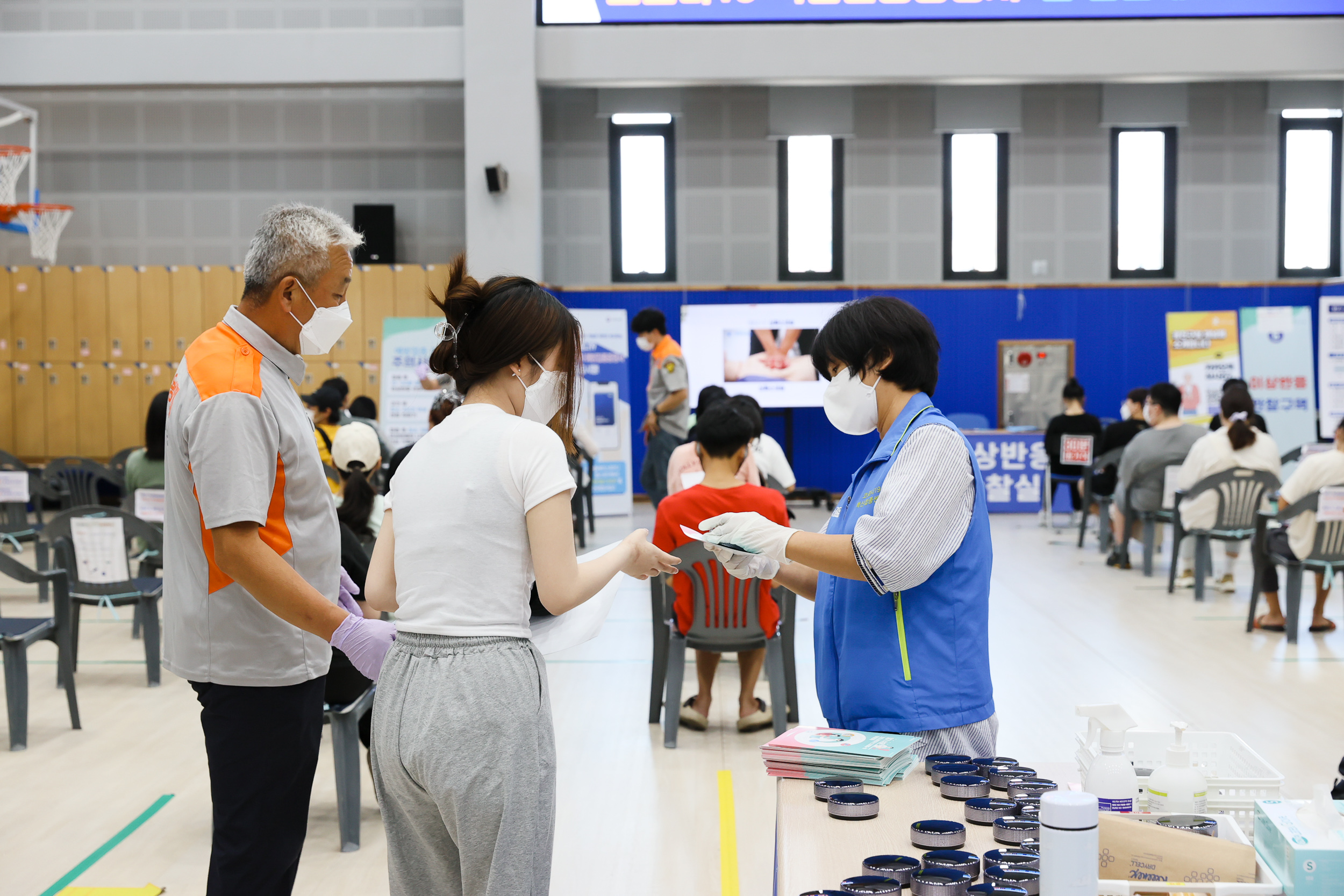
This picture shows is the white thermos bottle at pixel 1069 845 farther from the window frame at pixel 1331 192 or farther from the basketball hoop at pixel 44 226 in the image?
the window frame at pixel 1331 192

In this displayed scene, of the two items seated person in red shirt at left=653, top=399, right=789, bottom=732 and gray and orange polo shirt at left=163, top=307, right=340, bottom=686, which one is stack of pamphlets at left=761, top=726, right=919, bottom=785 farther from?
seated person in red shirt at left=653, top=399, right=789, bottom=732

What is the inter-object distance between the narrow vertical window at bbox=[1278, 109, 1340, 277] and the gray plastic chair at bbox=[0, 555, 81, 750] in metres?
12.7

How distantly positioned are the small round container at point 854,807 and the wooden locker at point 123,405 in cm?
1129

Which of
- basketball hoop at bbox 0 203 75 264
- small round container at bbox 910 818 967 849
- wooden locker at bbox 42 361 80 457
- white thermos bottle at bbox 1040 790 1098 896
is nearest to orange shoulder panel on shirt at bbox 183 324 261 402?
small round container at bbox 910 818 967 849

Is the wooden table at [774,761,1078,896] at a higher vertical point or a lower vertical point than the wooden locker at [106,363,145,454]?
lower

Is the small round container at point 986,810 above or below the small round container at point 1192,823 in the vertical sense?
below

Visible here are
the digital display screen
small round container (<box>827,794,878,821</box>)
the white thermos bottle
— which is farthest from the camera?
the digital display screen

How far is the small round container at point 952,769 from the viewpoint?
5.56 ft

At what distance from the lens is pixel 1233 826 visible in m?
1.39

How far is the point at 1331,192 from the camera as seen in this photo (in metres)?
12.4

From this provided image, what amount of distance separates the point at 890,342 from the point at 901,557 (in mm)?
404

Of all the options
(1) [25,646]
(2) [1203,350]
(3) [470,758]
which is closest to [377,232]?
(1) [25,646]

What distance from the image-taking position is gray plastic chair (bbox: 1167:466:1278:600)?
6695 millimetres

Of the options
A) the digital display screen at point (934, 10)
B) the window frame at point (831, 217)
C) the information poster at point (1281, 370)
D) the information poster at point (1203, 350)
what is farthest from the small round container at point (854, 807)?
the information poster at point (1281, 370)
